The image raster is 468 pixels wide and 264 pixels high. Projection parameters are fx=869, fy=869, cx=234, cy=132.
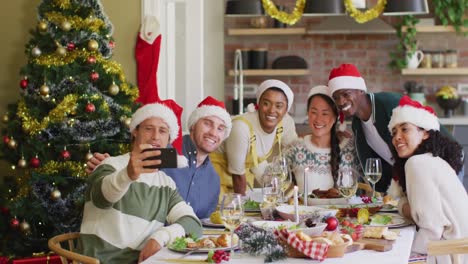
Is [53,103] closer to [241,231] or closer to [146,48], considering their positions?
[146,48]

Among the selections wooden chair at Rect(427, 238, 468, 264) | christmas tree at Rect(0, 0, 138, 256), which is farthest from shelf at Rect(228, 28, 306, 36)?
wooden chair at Rect(427, 238, 468, 264)

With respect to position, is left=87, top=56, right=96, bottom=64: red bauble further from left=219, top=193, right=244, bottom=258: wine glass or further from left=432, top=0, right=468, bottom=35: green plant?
left=432, top=0, right=468, bottom=35: green plant

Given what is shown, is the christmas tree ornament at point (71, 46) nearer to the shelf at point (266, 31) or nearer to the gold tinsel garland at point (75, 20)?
the gold tinsel garland at point (75, 20)

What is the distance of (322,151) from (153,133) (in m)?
1.23

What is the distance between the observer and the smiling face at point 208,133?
4.11 metres

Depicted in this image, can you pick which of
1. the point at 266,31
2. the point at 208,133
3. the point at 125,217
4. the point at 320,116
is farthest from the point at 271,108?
the point at 266,31

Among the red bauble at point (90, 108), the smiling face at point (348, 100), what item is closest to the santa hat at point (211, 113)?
the smiling face at point (348, 100)

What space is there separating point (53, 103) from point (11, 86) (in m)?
0.93

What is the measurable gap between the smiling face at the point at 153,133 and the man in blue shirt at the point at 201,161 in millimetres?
243

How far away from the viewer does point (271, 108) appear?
16.7 ft

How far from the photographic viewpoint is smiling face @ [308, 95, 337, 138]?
4.62m

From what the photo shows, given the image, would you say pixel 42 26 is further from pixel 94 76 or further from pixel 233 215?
pixel 233 215

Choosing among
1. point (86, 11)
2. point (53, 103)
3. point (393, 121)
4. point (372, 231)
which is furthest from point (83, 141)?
point (372, 231)

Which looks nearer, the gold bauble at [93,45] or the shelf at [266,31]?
the gold bauble at [93,45]
